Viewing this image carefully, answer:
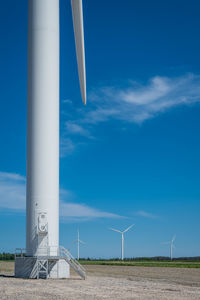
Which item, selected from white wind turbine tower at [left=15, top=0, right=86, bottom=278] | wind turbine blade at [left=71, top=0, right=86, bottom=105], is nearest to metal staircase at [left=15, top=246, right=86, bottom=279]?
white wind turbine tower at [left=15, top=0, right=86, bottom=278]

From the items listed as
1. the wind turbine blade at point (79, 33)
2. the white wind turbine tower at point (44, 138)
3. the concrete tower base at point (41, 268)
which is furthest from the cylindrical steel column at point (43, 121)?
the wind turbine blade at point (79, 33)

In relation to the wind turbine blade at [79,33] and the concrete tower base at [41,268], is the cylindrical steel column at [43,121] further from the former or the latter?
the wind turbine blade at [79,33]

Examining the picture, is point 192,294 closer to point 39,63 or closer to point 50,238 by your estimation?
point 50,238

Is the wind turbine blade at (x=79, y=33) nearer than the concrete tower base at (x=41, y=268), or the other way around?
the concrete tower base at (x=41, y=268)

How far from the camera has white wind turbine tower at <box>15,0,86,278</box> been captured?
4047cm

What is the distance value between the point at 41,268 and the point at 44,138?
38.0 ft

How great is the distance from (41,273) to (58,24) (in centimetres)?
2406

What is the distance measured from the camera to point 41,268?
40000mm

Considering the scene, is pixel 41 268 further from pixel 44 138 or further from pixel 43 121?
pixel 43 121

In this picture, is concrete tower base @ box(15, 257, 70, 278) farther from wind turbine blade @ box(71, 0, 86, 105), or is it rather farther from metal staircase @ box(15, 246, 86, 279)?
wind turbine blade @ box(71, 0, 86, 105)

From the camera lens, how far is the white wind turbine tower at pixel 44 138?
40.5 metres

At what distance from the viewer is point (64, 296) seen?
85.6 feet

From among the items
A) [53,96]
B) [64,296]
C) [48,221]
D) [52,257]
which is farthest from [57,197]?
[64,296]

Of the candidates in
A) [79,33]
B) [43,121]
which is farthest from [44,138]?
[79,33]
